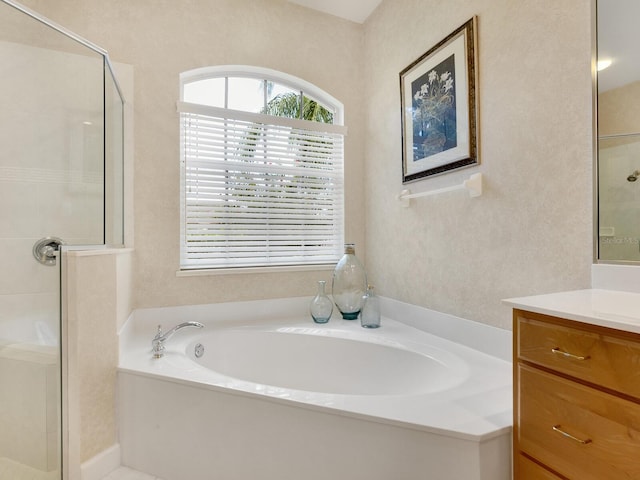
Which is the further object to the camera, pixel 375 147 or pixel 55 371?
pixel 375 147

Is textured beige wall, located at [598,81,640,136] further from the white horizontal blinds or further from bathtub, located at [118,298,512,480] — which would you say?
the white horizontal blinds

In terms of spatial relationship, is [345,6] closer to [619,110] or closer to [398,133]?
[398,133]

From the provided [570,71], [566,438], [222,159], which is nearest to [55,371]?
[222,159]

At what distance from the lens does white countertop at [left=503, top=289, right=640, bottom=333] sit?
2.49 ft

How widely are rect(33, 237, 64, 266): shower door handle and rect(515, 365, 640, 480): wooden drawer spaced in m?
1.84

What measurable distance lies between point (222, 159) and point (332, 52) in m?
1.21

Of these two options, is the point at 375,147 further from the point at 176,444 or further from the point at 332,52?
the point at 176,444

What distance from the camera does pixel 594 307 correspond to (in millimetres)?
900

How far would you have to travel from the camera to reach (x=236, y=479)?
4.28 feet

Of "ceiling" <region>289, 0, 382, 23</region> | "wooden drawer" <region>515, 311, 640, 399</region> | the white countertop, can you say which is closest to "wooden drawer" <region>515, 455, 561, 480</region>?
"wooden drawer" <region>515, 311, 640, 399</region>

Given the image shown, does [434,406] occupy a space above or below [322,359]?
above

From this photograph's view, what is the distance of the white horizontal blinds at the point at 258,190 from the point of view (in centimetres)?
221

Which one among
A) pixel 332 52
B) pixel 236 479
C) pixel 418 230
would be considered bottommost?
pixel 236 479

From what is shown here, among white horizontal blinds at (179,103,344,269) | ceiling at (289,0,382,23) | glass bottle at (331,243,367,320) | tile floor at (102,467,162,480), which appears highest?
ceiling at (289,0,382,23)
